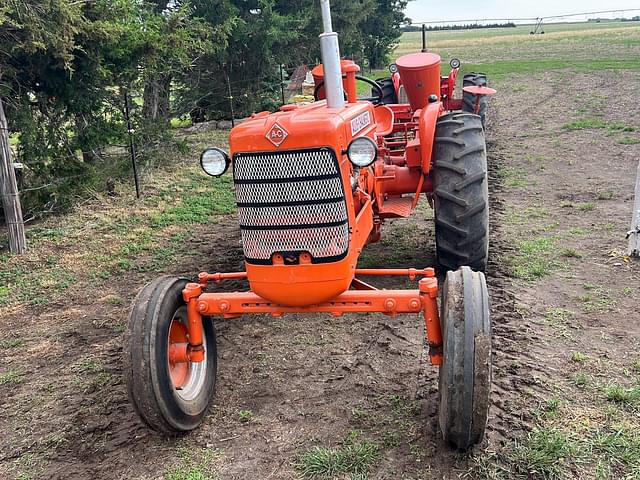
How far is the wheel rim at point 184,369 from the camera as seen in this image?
3787 mm

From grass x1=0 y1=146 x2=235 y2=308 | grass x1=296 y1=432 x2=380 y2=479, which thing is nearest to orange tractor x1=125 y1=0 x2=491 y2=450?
grass x1=296 y1=432 x2=380 y2=479

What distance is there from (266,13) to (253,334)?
1085 centimetres

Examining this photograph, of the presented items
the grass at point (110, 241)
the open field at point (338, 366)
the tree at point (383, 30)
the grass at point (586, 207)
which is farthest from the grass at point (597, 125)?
the tree at point (383, 30)

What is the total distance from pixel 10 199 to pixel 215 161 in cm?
447

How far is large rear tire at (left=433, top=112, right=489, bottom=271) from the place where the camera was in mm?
5102

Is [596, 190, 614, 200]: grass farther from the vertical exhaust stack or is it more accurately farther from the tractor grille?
the tractor grille

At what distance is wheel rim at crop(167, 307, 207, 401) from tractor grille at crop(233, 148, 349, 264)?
0.78 metres

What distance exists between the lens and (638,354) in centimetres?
418

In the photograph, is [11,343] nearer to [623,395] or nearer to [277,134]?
[277,134]

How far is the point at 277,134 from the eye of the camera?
337 cm

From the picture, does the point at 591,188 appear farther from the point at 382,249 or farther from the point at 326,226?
the point at 326,226

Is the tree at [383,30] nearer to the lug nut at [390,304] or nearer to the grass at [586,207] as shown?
the grass at [586,207]

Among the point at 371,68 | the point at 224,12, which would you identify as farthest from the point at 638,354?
the point at 371,68

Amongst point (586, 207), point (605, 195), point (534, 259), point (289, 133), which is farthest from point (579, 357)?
point (605, 195)
